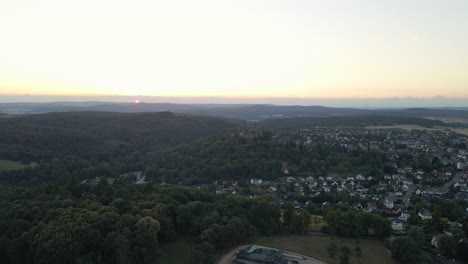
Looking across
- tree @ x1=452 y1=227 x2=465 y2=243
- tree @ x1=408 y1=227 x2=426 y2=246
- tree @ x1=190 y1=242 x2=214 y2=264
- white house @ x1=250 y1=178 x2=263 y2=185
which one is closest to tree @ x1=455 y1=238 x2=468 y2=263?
tree @ x1=452 y1=227 x2=465 y2=243

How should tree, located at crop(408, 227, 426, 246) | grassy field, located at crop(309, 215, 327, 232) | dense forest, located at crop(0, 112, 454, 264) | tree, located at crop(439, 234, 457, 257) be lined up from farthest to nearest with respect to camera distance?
grassy field, located at crop(309, 215, 327, 232), tree, located at crop(408, 227, 426, 246), tree, located at crop(439, 234, 457, 257), dense forest, located at crop(0, 112, 454, 264)

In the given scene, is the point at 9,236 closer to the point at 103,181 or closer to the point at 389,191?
the point at 103,181

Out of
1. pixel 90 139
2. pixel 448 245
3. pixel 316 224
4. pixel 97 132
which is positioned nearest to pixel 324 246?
pixel 316 224

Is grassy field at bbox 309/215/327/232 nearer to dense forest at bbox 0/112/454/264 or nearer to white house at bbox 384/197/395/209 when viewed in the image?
dense forest at bbox 0/112/454/264

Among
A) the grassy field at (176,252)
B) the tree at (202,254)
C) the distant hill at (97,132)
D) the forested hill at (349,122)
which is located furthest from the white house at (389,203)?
→ the forested hill at (349,122)

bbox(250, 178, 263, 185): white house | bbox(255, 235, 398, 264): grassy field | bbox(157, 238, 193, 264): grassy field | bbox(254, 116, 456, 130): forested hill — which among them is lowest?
bbox(250, 178, 263, 185): white house

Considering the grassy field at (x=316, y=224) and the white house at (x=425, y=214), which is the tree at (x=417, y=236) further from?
the white house at (x=425, y=214)
